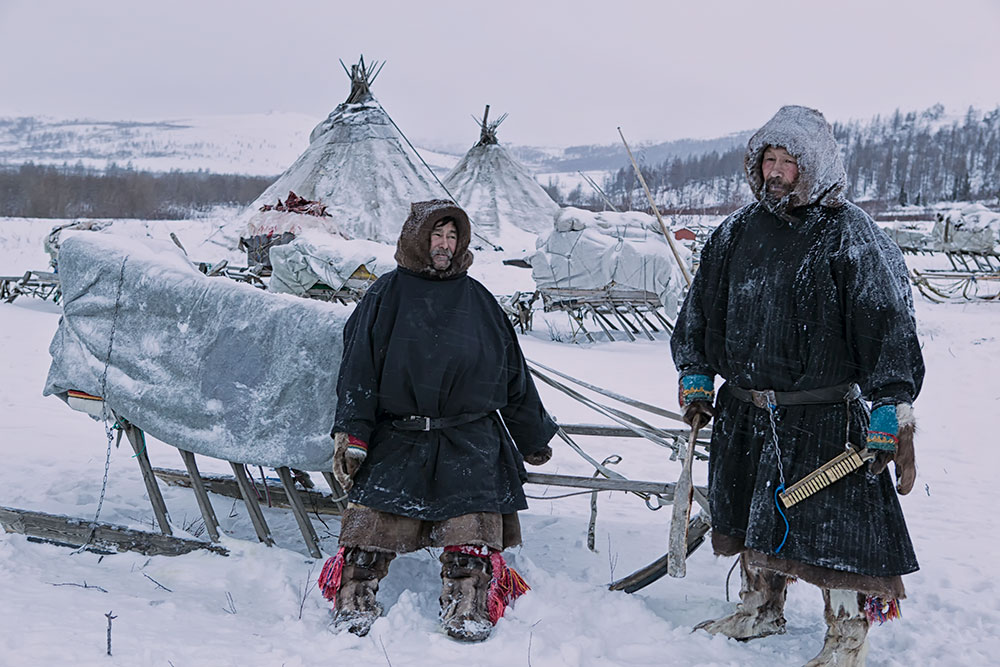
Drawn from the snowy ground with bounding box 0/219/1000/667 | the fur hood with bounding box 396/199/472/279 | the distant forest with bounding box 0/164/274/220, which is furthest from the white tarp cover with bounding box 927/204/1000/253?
the distant forest with bounding box 0/164/274/220

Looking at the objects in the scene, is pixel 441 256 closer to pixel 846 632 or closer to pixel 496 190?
pixel 846 632

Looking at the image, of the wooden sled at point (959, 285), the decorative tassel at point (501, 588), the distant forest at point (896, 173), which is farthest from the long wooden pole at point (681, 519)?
the distant forest at point (896, 173)

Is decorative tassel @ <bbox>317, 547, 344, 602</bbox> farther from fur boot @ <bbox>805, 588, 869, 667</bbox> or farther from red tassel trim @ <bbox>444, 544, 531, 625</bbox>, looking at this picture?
fur boot @ <bbox>805, 588, 869, 667</bbox>

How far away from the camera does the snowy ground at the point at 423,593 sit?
2.20 m

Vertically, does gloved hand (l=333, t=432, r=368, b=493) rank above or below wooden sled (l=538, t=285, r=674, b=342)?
above

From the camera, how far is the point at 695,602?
2717 millimetres

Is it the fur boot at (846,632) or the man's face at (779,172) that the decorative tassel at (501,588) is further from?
the man's face at (779,172)

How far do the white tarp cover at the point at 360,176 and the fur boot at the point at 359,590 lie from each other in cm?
1323

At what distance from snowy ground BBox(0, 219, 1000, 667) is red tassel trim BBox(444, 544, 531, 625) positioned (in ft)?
0.19

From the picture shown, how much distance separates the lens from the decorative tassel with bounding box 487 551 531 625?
7.94ft

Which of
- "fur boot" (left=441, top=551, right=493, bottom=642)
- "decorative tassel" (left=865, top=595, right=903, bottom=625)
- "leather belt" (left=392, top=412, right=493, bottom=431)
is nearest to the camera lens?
"decorative tassel" (left=865, top=595, right=903, bottom=625)

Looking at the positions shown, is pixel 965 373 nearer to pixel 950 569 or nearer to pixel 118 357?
pixel 950 569

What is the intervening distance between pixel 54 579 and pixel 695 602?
2.19 m

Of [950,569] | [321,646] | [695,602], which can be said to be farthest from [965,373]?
[321,646]
